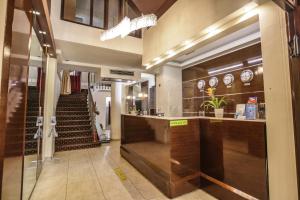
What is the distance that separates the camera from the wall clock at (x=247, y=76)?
144 inches

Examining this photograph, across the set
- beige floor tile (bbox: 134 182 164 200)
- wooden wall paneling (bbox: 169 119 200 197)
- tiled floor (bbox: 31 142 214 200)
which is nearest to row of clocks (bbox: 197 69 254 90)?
wooden wall paneling (bbox: 169 119 200 197)

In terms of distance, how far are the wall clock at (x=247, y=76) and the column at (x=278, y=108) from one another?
6.71 ft

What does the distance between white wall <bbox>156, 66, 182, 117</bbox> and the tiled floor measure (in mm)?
2164

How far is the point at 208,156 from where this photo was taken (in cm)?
260

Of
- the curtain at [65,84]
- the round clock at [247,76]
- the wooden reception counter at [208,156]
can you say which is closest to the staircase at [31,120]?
the wooden reception counter at [208,156]

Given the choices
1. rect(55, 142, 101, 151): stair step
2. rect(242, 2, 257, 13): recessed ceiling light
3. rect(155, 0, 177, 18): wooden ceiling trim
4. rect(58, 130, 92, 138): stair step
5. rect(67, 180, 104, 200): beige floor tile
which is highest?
rect(155, 0, 177, 18): wooden ceiling trim

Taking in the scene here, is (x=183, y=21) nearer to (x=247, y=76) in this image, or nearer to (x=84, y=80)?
(x=247, y=76)

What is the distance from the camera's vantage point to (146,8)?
2615mm

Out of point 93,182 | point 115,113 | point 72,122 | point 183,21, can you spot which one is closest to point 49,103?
point 72,122

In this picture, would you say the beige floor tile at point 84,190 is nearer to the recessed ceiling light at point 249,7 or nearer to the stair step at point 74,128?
the recessed ceiling light at point 249,7

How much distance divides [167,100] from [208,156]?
2.92m

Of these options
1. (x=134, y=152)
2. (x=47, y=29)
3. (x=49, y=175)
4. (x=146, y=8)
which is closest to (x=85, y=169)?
(x=49, y=175)

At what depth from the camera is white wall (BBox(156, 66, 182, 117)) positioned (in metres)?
5.36

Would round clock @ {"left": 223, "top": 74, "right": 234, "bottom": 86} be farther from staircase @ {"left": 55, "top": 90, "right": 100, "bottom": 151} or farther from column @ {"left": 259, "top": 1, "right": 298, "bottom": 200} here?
staircase @ {"left": 55, "top": 90, "right": 100, "bottom": 151}
